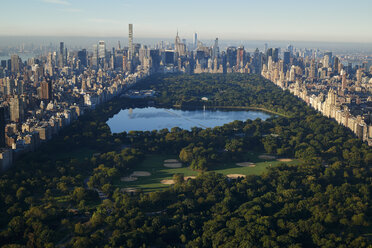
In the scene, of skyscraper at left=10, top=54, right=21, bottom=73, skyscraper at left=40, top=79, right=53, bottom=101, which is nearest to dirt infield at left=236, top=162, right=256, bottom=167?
skyscraper at left=40, top=79, right=53, bottom=101

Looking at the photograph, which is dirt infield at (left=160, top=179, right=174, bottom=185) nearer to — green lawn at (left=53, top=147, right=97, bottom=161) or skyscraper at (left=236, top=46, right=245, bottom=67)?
green lawn at (left=53, top=147, right=97, bottom=161)

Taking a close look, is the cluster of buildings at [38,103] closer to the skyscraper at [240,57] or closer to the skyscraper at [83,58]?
the skyscraper at [83,58]

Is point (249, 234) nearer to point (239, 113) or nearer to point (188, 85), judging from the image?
point (239, 113)

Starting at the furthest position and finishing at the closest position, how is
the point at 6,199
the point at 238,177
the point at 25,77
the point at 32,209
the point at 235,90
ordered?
the point at 25,77, the point at 235,90, the point at 238,177, the point at 6,199, the point at 32,209

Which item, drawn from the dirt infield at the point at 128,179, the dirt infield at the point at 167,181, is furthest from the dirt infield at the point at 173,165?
the dirt infield at the point at 128,179

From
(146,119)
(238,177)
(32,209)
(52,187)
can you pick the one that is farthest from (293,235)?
(146,119)

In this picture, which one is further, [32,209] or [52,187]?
[52,187]
